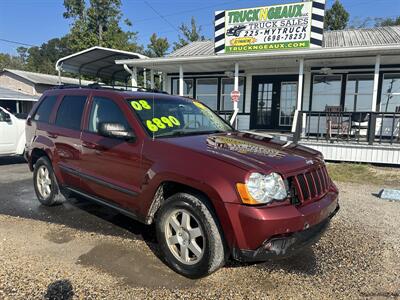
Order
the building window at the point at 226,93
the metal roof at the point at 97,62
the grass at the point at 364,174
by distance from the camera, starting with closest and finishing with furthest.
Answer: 1. the grass at the point at 364,174
2. the metal roof at the point at 97,62
3. the building window at the point at 226,93

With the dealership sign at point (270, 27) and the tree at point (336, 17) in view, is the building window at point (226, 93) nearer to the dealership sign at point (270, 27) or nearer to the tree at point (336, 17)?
the dealership sign at point (270, 27)

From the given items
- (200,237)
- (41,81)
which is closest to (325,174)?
(200,237)

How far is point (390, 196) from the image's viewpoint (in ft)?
20.5

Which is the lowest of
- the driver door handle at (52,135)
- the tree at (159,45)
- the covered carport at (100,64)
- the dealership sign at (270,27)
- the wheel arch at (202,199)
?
the wheel arch at (202,199)

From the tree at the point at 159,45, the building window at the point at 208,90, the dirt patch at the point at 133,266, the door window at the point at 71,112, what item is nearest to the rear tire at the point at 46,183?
the door window at the point at 71,112

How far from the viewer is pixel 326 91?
1314 centimetres

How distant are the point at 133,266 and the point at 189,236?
Result: 74cm

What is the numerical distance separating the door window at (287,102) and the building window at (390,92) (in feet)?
10.5

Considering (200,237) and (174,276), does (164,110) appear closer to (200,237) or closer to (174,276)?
(200,237)

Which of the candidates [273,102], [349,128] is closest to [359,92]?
[273,102]

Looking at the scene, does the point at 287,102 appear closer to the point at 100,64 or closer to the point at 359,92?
the point at 359,92

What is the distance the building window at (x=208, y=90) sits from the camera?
1493 cm

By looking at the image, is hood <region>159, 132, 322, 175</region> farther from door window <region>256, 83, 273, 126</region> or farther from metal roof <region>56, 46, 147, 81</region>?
door window <region>256, 83, 273, 126</region>

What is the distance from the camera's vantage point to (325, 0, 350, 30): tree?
38438 millimetres
